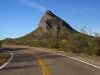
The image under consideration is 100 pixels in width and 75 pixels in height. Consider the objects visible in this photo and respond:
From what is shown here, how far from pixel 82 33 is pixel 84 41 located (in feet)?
10.1

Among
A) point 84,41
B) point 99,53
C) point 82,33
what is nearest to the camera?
point 99,53

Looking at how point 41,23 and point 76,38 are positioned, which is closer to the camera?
point 76,38

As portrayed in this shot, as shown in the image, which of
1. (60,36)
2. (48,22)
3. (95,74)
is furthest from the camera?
(48,22)

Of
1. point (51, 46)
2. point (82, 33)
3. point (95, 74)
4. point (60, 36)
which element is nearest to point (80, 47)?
point (82, 33)

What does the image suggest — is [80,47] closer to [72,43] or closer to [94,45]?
[72,43]

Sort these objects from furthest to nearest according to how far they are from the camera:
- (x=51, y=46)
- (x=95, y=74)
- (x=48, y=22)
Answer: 1. (x=48, y=22)
2. (x=51, y=46)
3. (x=95, y=74)

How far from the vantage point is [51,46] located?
1763 inches

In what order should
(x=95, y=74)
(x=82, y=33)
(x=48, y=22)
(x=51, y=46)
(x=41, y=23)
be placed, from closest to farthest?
1. (x=95, y=74)
2. (x=82, y=33)
3. (x=51, y=46)
4. (x=48, y=22)
5. (x=41, y=23)

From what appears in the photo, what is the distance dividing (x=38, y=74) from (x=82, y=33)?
78.8 feet

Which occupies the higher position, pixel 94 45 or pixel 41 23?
pixel 41 23

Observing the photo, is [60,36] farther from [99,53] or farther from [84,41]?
[99,53]

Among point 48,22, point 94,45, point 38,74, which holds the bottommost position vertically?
point 38,74

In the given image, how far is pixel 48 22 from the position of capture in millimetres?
108562

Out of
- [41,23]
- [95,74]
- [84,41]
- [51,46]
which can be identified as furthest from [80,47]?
[41,23]
